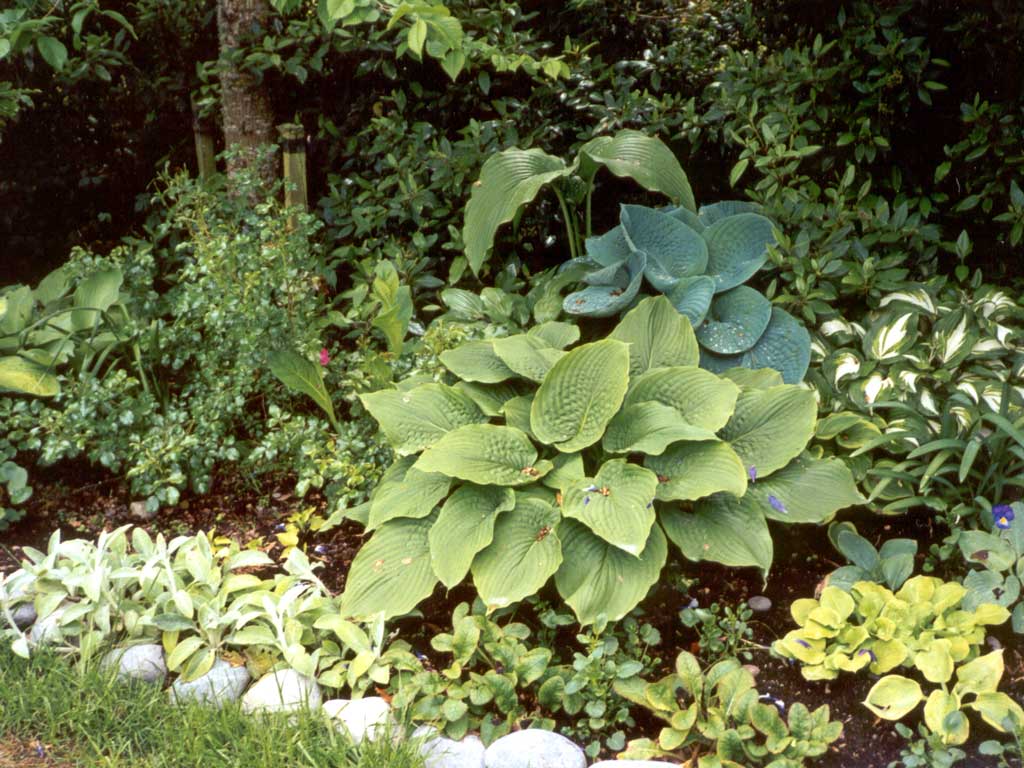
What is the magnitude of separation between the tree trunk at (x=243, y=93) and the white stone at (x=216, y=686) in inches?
79.9

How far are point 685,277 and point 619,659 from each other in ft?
4.30

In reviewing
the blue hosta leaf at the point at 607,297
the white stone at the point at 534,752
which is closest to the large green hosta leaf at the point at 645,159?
the blue hosta leaf at the point at 607,297

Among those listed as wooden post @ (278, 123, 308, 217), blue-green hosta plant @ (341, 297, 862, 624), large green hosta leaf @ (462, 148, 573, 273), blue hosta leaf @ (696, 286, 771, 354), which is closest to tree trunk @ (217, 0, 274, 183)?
wooden post @ (278, 123, 308, 217)

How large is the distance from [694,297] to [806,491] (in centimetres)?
73

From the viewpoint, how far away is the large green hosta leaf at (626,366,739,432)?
263 centimetres

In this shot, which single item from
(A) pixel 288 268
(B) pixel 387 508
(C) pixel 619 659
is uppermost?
(A) pixel 288 268

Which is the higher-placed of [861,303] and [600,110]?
[600,110]

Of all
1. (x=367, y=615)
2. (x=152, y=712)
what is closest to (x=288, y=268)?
(x=367, y=615)

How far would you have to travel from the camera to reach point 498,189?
3.39 meters

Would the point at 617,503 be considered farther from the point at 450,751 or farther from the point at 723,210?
the point at 723,210

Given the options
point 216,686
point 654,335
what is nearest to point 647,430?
point 654,335

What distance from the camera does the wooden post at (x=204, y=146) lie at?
4137 millimetres

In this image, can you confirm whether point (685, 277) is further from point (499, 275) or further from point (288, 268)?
point (288, 268)

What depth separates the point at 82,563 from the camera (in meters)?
2.67
